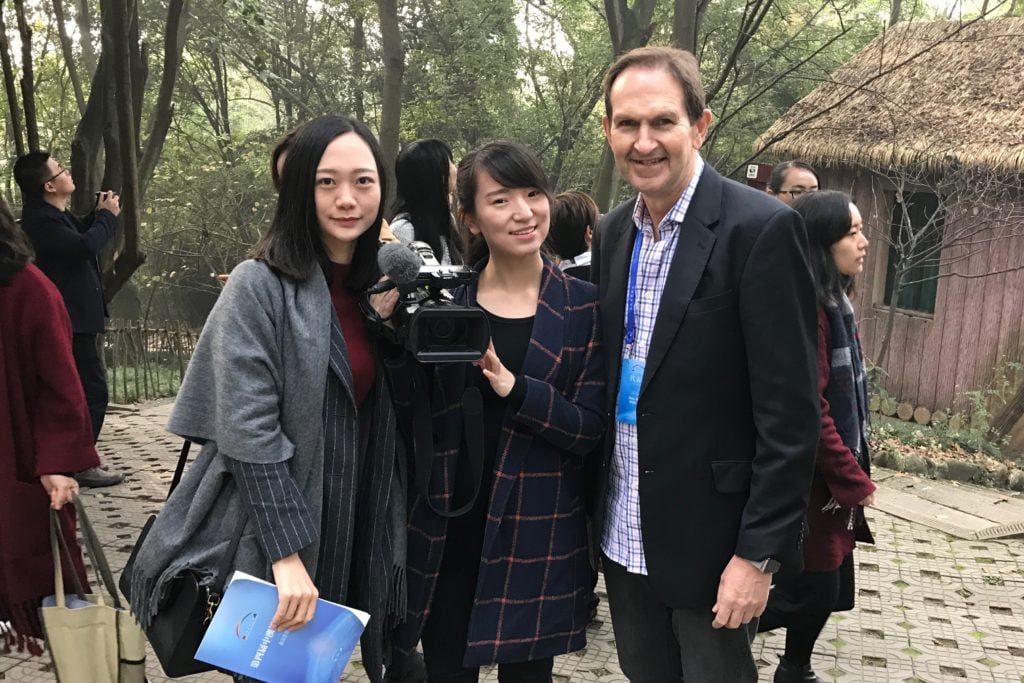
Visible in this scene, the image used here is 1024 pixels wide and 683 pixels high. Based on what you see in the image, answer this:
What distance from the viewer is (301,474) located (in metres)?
1.96

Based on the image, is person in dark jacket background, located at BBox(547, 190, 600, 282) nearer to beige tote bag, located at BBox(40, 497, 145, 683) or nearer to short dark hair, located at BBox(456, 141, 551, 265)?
short dark hair, located at BBox(456, 141, 551, 265)

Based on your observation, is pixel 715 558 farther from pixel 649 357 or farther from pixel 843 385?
pixel 843 385

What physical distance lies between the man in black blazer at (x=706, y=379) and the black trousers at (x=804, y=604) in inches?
36.6

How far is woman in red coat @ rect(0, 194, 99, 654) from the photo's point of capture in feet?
9.22

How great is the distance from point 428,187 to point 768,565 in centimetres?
205

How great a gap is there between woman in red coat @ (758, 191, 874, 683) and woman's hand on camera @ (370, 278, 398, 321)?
1393 mm

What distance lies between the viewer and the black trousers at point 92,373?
18.5ft

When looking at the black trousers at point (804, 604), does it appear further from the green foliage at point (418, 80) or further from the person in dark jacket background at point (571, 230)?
the green foliage at point (418, 80)

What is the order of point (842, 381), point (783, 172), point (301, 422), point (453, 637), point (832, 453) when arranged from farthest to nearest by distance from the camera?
1. point (783, 172)
2. point (842, 381)
3. point (832, 453)
4. point (453, 637)
5. point (301, 422)

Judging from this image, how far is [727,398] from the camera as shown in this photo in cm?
199

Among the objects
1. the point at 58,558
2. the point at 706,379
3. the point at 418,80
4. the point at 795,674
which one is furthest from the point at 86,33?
the point at 706,379

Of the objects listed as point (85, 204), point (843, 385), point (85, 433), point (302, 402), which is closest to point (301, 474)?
point (302, 402)

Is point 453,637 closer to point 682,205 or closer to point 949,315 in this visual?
point 682,205

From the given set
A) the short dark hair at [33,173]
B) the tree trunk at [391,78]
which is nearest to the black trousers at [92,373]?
the short dark hair at [33,173]
